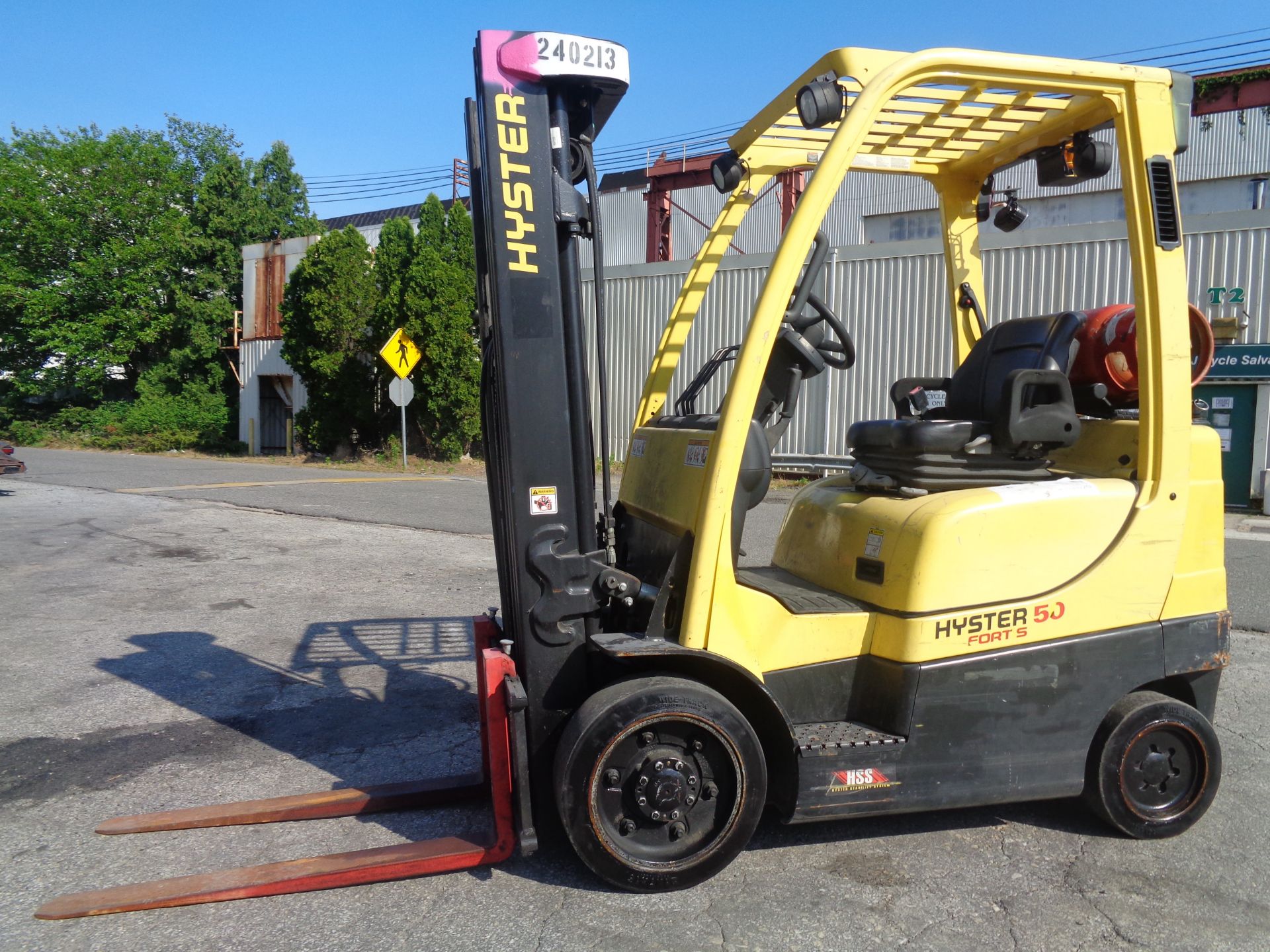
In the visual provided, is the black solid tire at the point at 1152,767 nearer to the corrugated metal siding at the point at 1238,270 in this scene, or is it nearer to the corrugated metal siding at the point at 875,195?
the corrugated metal siding at the point at 1238,270

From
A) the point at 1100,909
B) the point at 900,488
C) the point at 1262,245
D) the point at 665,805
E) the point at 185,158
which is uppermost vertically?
the point at 185,158

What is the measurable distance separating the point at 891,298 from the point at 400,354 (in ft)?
35.7

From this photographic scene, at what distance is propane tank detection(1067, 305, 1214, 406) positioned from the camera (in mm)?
3971

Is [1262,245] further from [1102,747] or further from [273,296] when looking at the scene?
[273,296]

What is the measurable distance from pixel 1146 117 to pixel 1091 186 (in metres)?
22.3

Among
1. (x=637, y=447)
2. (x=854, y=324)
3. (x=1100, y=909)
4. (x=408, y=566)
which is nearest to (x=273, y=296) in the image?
(x=854, y=324)

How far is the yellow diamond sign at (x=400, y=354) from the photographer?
2164 cm

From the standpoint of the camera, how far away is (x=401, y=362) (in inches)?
859

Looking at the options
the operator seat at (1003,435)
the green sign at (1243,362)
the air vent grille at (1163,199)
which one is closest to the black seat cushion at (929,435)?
the operator seat at (1003,435)

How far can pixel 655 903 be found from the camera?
11.0 ft

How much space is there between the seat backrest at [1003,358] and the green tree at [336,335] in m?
21.6

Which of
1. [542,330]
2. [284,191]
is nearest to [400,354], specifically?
[542,330]

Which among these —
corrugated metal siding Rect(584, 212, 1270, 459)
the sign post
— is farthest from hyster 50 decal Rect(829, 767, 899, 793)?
the sign post

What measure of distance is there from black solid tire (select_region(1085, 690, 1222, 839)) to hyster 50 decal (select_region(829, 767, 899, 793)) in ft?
3.09
